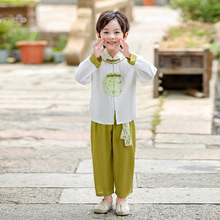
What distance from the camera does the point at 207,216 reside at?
144 inches

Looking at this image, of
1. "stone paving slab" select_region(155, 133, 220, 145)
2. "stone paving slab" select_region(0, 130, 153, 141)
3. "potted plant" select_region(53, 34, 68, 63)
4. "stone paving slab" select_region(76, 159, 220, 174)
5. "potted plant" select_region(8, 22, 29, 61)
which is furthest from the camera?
"potted plant" select_region(8, 22, 29, 61)

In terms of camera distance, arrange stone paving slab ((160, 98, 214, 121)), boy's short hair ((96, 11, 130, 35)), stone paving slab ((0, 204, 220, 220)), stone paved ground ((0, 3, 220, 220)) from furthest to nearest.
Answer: stone paving slab ((160, 98, 214, 121)), stone paved ground ((0, 3, 220, 220)), stone paving slab ((0, 204, 220, 220)), boy's short hair ((96, 11, 130, 35))

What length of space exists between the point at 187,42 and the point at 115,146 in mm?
5326

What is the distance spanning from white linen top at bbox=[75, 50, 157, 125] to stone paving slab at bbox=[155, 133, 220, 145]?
2.23 meters

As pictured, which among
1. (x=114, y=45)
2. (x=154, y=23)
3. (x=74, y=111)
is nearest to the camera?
(x=114, y=45)

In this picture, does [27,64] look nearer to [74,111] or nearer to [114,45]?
[74,111]

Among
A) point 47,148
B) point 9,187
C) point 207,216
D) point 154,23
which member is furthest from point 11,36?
point 207,216

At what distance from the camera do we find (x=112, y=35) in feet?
11.3

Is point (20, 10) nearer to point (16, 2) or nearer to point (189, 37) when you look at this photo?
point (16, 2)

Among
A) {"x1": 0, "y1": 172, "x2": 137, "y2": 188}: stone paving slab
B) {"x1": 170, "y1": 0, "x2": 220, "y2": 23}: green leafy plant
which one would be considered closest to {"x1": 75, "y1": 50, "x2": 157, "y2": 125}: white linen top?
{"x1": 0, "y1": 172, "x2": 137, "y2": 188}: stone paving slab

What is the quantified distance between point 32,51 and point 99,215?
8.60m

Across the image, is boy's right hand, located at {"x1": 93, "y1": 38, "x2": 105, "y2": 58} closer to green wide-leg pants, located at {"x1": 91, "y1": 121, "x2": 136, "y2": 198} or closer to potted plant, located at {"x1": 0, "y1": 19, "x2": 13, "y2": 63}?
green wide-leg pants, located at {"x1": 91, "y1": 121, "x2": 136, "y2": 198}

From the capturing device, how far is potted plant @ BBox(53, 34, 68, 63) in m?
12.0

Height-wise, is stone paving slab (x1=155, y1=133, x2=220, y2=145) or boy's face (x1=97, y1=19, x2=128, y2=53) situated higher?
boy's face (x1=97, y1=19, x2=128, y2=53)
